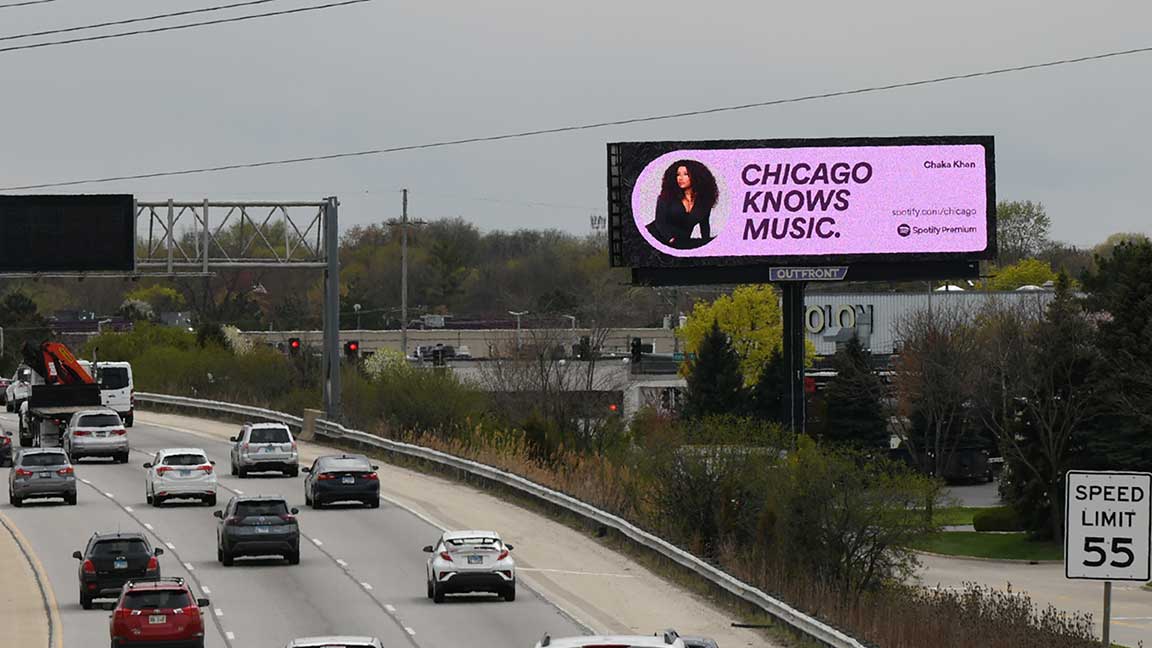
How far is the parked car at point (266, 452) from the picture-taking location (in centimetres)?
5741

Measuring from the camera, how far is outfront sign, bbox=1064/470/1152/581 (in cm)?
1830

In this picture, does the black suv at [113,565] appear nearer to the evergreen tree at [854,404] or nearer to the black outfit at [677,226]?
the black outfit at [677,226]

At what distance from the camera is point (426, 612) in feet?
115

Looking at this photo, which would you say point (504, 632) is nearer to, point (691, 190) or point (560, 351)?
point (691, 190)

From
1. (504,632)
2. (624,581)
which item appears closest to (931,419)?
(624,581)

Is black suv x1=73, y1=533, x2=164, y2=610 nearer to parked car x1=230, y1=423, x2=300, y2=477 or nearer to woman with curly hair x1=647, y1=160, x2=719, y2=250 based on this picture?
parked car x1=230, y1=423, x2=300, y2=477

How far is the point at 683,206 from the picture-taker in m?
61.8

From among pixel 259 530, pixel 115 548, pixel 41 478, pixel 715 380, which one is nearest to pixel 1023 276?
pixel 715 380

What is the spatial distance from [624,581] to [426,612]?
5.99m

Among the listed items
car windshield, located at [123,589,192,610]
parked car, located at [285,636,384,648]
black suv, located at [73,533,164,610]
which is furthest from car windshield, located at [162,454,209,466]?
parked car, located at [285,636,384,648]

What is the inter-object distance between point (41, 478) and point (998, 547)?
137 ft

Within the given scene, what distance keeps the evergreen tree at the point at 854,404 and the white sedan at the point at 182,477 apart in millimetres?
56997

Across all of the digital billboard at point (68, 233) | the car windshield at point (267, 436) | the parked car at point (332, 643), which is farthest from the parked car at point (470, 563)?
the digital billboard at point (68, 233)

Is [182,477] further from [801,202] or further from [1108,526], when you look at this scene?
[1108,526]
